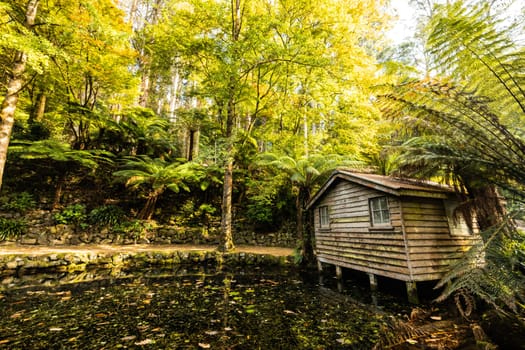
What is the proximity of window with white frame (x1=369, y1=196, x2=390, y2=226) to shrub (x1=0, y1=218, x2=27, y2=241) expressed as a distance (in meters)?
12.1

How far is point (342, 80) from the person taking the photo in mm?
9375

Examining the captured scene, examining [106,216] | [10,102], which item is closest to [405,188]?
[10,102]

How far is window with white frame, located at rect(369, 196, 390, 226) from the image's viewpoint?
547 centimetres

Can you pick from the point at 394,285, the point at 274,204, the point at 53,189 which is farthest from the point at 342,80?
the point at 53,189

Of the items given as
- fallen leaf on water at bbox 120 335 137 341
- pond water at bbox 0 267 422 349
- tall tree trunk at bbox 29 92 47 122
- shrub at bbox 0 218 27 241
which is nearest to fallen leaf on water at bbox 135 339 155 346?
pond water at bbox 0 267 422 349

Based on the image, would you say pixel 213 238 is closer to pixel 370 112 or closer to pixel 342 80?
pixel 342 80

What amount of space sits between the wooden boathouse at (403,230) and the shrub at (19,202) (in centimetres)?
1212

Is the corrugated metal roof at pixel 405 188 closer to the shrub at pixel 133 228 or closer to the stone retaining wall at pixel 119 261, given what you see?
the stone retaining wall at pixel 119 261

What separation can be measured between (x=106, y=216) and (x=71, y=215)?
1.23 meters

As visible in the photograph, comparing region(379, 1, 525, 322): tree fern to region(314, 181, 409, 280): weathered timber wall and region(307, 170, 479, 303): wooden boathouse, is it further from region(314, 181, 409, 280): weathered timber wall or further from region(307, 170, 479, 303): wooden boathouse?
region(314, 181, 409, 280): weathered timber wall

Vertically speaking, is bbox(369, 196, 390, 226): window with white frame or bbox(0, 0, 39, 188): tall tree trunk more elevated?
bbox(0, 0, 39, 188): tall tree trunk

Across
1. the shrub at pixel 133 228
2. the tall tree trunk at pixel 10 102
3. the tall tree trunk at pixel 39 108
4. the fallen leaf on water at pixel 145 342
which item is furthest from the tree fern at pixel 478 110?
the tall tree trunk at pixel 39 108

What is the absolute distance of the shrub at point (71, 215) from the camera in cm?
944

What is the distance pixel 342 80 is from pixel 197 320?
369 inches
